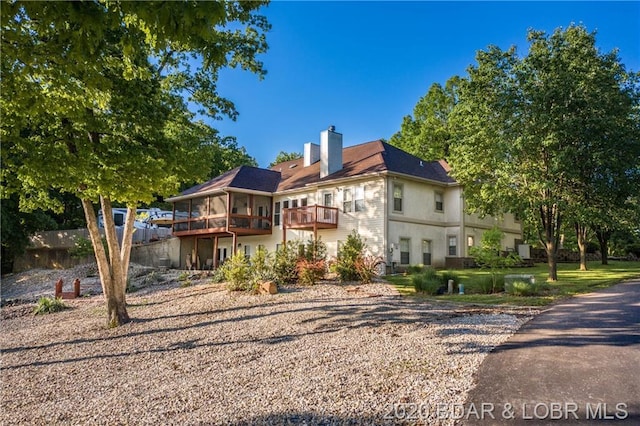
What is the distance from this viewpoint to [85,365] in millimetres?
8484

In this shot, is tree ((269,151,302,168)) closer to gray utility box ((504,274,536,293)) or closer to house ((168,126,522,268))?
house ((168,126,522,268))

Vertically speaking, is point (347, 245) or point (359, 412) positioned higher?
point (347, 245)

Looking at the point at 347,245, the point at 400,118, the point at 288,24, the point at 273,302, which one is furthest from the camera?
the point at 400,118

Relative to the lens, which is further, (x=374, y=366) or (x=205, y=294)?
(x=205, y=294)

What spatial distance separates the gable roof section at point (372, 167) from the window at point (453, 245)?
123 inches

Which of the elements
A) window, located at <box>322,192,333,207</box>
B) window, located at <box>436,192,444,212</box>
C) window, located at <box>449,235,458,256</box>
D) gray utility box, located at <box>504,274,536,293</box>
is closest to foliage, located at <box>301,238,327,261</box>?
window, located at <box>322,192,333,207</box>

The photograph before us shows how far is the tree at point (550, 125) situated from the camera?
16859mm

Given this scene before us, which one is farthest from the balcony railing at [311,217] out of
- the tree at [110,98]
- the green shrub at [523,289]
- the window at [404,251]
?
the green shrub at [523,289]

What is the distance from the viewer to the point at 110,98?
893cm

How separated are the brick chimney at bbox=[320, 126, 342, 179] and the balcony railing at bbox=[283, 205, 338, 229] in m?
2.68

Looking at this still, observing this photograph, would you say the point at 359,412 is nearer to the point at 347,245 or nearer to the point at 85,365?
the point at 85,365

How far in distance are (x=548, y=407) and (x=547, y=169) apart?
14944 mm

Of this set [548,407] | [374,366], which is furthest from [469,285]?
[548,407]

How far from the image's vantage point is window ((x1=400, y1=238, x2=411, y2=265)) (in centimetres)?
2330
